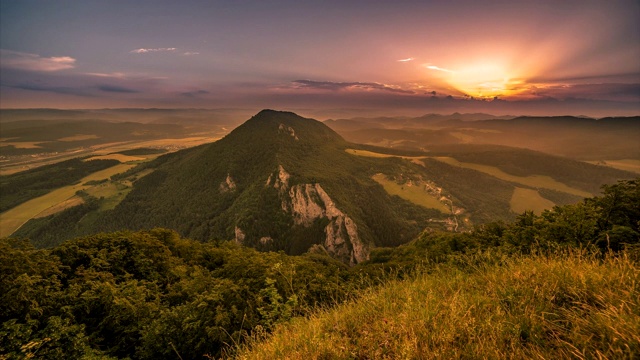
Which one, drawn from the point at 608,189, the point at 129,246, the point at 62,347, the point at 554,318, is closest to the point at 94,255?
the point at 129,246

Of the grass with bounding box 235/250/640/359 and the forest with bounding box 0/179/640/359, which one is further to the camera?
the forest with bounding box 0/179/640/359

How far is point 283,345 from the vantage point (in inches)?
192

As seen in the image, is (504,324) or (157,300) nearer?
(504,324)

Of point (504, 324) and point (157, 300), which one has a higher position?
point (504, 324)

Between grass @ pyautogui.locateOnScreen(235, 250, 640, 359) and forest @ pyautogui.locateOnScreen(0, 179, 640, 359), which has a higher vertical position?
grass @ pyautogui.locateOnScreen(235, 250, 640, 359)

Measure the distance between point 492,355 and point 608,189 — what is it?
26.0m

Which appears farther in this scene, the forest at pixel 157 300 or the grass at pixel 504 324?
the forest at pixel 157 300

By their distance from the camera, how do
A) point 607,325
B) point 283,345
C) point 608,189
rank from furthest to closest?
point 608,189 → point 283,345 → point 607,325

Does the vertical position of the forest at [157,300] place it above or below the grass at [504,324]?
Answer: below

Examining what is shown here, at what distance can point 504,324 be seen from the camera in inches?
157

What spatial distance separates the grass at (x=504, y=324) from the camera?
126 inches

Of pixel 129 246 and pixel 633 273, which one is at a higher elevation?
pixel 633 273

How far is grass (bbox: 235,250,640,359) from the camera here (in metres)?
3.20

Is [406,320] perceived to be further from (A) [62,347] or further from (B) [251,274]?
(B) [251,274]
